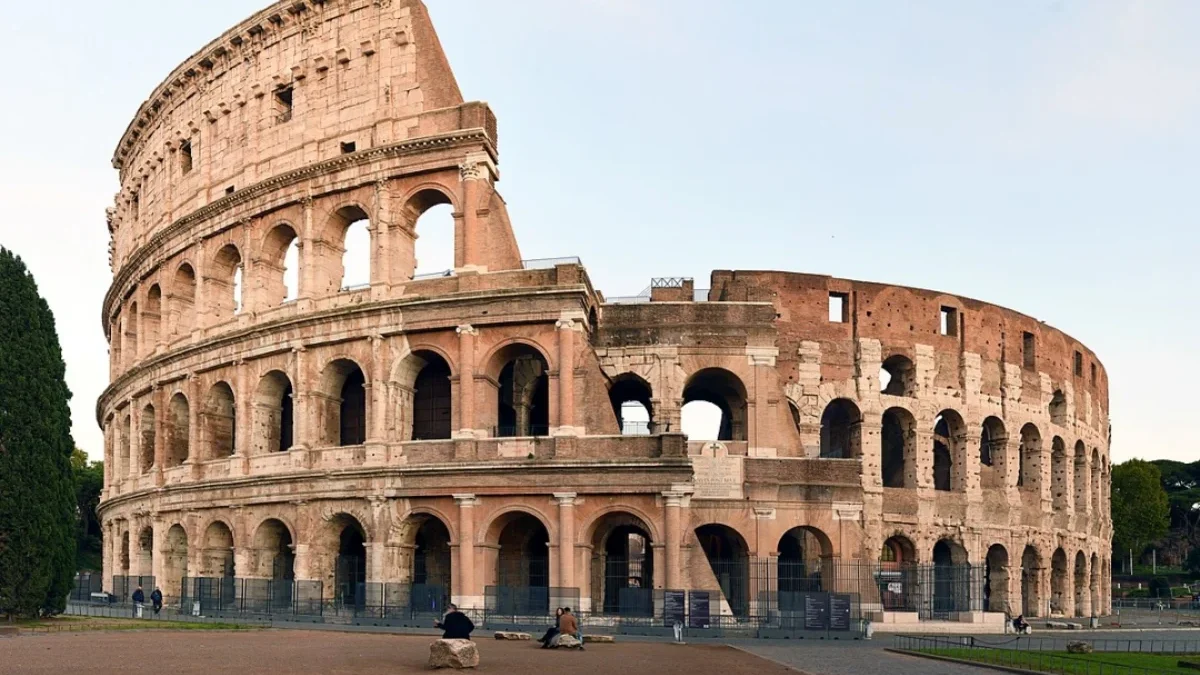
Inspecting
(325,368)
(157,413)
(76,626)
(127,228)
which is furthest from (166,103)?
(76,626)

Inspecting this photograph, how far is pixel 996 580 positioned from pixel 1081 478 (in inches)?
312

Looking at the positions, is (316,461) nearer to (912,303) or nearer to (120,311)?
(120,311)

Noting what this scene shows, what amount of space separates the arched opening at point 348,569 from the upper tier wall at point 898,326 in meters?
12.0

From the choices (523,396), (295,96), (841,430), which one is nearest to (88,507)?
(295,96)

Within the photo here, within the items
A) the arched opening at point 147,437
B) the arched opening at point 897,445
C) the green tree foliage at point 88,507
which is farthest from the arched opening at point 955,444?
the green tree foliage at point 88,507

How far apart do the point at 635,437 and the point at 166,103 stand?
66.5ft

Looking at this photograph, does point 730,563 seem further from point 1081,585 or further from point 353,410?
point 1081,585

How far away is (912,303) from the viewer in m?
36.5

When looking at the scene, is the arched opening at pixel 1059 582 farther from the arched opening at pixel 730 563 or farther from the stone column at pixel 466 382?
the stone column at pixel 466 382

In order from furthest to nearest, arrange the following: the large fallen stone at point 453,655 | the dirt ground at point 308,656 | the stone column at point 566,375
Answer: the stone column at point 566,375 → the large fallen stone at point 453,655 → the dirt ground at point 308,656

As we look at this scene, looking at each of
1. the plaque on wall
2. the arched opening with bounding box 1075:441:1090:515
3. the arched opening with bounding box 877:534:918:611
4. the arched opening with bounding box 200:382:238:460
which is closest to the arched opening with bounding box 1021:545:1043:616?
the arched opening with bounding box 1075:441:1090:515

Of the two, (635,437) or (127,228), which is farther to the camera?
(127,228)

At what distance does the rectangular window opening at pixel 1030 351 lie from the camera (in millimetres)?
40062

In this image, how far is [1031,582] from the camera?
129 ft
